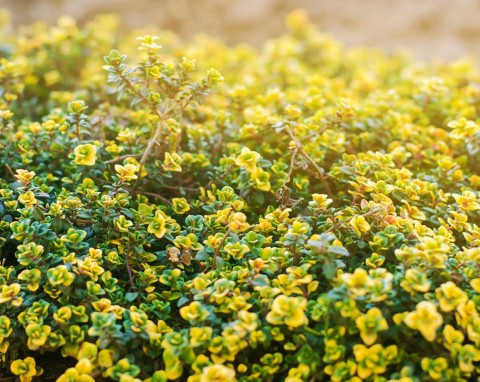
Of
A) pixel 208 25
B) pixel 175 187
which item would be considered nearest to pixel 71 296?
pixel 175 187

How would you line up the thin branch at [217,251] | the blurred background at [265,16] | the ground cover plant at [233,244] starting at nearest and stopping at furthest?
the ground cover plant at [233,244] < the thin branch at [217,251] < the blurred background at [265,16]

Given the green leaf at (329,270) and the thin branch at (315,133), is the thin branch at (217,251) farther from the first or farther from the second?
the thin branch at (315,133)

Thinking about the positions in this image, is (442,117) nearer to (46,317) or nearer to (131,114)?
(131,114)

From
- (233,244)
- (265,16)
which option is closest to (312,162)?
(233,244)

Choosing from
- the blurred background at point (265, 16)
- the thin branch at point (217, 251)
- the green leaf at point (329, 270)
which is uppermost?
the blurred background at point (265, 16)

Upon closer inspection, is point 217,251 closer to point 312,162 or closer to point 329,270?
point 329,270

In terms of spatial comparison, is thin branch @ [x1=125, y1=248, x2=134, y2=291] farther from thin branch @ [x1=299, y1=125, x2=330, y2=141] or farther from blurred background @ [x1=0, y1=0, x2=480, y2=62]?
blurred background @ [x1=0, y1=0, x2=480, y2=62]

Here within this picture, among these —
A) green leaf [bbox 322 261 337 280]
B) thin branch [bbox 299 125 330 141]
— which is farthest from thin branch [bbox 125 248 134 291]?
thin branch [bbox 299 125 330 141]

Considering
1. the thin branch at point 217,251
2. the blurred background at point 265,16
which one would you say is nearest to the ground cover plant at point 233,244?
the thin branch at point 217,251
